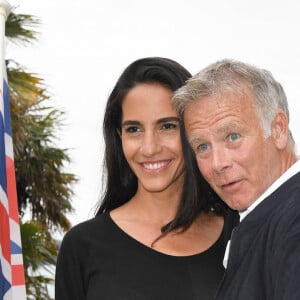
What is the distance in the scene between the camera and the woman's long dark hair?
302 centimetres

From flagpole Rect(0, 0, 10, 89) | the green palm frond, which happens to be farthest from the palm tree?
flagpole Rect(0, 0, 10, 89)

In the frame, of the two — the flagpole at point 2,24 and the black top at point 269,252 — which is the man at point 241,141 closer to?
the black top at point 269,252

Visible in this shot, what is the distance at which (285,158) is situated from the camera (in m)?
2.22

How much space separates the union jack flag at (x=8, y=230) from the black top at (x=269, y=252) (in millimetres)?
1113

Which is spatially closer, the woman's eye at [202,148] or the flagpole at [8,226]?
the woman's eye at [202,148]

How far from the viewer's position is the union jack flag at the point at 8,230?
2918 millimetres

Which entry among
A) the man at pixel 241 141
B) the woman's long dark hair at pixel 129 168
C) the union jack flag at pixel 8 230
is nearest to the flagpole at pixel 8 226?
the union jack flag at pixel 8 230

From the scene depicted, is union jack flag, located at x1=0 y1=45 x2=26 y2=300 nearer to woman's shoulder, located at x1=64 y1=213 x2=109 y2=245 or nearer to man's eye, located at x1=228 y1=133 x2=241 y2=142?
woman's shoulder, located at x1=64 y1=213 x2=109 y2=245

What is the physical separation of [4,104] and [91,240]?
649mm

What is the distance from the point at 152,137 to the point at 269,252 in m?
1.15

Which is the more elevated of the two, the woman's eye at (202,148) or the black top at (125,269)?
the woman's eye at (202,148)

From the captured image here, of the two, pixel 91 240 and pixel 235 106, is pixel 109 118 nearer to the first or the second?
pixel 91 240

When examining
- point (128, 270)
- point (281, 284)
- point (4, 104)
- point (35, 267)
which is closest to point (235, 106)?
point (281, 284)

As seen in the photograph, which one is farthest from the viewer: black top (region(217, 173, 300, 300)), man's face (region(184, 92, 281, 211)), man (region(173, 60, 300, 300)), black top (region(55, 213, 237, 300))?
black top (region(55, 213, 237, 300))
